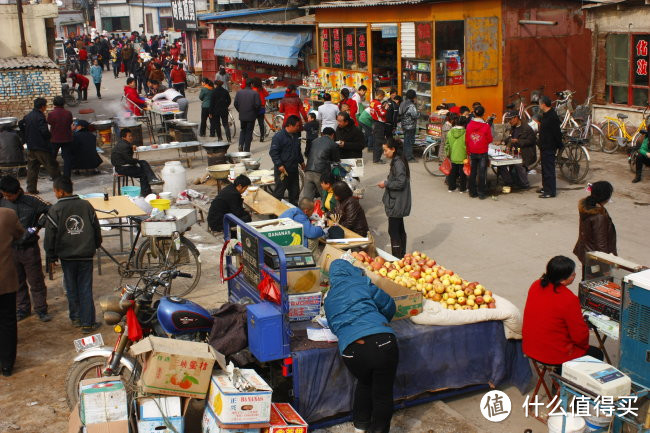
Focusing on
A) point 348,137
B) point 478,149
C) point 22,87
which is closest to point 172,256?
point 348,137

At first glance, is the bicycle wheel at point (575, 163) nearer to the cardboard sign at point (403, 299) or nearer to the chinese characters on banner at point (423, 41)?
the chinese characters on banner at point (423, 41)

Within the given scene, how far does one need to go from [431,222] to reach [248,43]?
1782 centimetres

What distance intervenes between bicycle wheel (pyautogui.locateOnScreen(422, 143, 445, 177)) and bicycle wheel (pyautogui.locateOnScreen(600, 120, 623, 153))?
388 centimetres

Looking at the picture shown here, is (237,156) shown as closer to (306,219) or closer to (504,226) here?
(504,226)

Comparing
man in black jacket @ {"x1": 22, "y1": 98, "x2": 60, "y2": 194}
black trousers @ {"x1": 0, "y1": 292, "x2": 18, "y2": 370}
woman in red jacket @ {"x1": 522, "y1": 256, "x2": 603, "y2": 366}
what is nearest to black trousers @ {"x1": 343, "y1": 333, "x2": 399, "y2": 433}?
woman in red jacket @ {"x1": 522, "y1": 256, "x2": 603, "y2": 366}

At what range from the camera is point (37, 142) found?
50.9ft

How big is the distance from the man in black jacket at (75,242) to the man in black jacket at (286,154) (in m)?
4.60

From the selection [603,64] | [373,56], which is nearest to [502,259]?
[603,64]

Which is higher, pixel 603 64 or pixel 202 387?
pixel 603 64

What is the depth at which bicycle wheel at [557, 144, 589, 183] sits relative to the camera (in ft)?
48.8

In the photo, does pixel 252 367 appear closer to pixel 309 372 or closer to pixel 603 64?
pixel 309 372

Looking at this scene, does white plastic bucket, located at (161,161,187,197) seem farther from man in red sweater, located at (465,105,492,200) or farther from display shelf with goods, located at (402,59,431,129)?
display shelf with goods, located at (402,59,431,129)

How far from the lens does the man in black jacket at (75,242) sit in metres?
8.54

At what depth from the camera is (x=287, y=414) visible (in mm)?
6324
